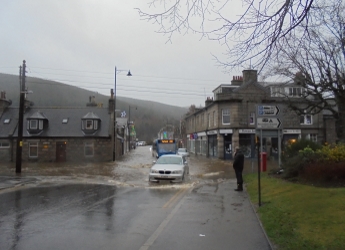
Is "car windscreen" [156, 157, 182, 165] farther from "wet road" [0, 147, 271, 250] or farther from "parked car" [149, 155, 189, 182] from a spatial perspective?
"wet road" [0, 147, 271, 250]

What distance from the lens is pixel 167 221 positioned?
920cm

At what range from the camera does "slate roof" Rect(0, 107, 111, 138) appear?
1652 inches

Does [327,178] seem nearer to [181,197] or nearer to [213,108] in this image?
[181,197]

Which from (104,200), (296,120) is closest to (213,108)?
(296,120)

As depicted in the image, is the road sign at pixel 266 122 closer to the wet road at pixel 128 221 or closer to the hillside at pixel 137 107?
the wet road at pixel 128 221

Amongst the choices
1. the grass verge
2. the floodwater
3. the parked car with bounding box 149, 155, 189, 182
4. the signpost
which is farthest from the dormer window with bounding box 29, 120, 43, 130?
the grass verge

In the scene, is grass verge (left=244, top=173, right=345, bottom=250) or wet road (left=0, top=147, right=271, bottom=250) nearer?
grass verge (left=244, top=173, right=345, bottom=250)

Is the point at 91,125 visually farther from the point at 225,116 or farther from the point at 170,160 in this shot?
the point at 170,160

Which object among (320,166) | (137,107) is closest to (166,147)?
(320,166)

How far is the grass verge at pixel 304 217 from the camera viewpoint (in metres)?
6.87

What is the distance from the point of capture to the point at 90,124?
42.1 meters

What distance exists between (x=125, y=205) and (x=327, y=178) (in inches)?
270

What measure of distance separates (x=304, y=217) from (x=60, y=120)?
38340mm

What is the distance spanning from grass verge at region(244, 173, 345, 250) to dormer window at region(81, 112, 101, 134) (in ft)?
102
